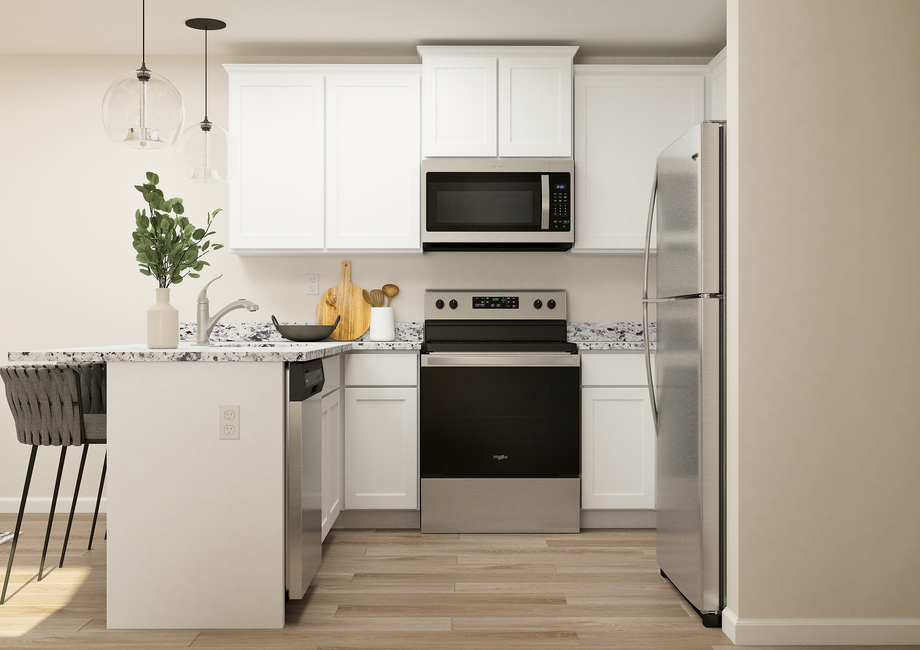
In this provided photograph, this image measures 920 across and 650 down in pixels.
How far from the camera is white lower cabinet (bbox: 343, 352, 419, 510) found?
128 inches

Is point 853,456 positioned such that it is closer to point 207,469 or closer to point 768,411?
point 768,411

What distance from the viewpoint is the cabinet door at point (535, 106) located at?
3387mm

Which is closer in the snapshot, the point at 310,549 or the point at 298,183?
the point at 310,549

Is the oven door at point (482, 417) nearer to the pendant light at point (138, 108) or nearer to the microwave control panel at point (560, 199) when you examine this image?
the microwave control panel at point (560, 199)

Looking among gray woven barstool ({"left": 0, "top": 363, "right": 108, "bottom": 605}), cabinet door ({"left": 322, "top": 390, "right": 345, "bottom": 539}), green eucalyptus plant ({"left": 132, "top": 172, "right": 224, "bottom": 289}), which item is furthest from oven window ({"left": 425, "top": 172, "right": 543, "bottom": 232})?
gray woven barstool ({"left": 0, "top": 363, "right": 108, "bottom": 605})

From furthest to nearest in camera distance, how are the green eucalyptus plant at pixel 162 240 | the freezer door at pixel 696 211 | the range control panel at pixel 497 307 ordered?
the range control panel at pixel 497 307 → the green eucalyptus plant at pixel 162 240 → the freezer door at pixel 696 211

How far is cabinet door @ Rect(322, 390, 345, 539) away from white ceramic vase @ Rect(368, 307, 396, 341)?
50cm

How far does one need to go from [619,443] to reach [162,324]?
209 centimetres

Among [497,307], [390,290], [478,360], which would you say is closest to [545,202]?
[497,307]

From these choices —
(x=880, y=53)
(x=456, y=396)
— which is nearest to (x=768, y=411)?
(x=880, y=53)

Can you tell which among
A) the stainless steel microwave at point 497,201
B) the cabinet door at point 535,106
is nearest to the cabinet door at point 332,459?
the stainless steel microwave at point 497,201

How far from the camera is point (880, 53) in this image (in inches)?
81.4

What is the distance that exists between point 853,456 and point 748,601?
55 cm

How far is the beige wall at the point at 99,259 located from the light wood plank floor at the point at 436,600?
1.14 m
